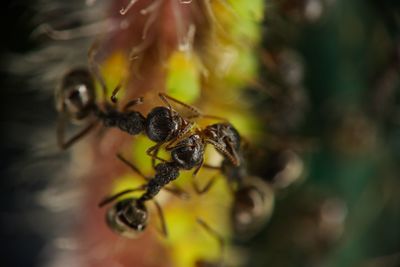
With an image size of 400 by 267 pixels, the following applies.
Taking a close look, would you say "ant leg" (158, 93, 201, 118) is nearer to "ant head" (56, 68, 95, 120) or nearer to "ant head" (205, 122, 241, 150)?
"ant head" (205, 122, 241, 150)

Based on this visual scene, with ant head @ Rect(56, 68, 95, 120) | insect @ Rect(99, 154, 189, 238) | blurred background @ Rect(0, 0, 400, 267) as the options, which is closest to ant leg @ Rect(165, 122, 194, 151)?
insect @ Rect(99, 154, 189, 238)

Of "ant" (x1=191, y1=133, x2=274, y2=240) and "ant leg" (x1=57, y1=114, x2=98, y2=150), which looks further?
"ant leg" (x1=57, y1=114, x2=98, y2=150)

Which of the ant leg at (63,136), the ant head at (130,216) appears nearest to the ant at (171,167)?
the ant head at (130,216)

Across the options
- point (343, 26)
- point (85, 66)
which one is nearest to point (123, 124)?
point (85, 66)

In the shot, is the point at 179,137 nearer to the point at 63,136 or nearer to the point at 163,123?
the point at 163,123

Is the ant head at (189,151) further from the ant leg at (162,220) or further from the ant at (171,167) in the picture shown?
the ant leg at (162,220)

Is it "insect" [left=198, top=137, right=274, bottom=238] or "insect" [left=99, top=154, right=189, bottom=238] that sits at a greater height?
"insect" [left=99, top=154, right=189, bottom=238]
